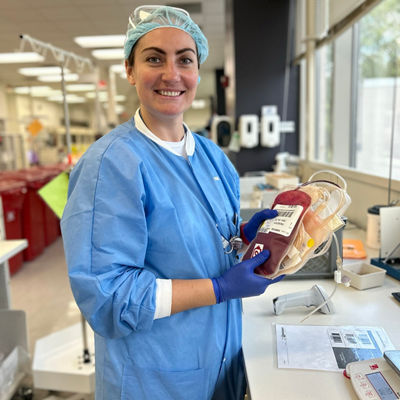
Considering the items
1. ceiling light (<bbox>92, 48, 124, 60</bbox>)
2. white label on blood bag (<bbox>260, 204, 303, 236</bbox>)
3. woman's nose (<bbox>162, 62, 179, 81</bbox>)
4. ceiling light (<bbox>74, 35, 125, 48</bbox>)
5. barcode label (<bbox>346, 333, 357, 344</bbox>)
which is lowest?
barcode label (<bbox>346, 333, 357, 344</bbox>)

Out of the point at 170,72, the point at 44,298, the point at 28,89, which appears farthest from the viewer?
the point at 28,89

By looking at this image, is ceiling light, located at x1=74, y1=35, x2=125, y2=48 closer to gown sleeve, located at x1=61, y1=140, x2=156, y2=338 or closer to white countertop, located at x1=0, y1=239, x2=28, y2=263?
white countertop, located at x1=0, y1=239, x2=28, y2=263

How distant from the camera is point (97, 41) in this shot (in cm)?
620

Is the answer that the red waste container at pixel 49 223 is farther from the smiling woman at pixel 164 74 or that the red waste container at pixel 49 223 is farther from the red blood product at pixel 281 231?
the red blood product at pixel 281 231

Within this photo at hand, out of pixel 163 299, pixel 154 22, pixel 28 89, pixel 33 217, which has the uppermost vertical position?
pixel 28 89

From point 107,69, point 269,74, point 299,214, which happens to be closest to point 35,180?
point 269,74

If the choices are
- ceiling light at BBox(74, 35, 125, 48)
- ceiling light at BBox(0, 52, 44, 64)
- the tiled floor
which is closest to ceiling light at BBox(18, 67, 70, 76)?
ceiling light at BBox(0, 52, 44, 64)

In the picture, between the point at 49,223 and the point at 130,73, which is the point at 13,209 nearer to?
the point at 49,223

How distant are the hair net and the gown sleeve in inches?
13.8

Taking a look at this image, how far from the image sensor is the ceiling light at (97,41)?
5.96 metres

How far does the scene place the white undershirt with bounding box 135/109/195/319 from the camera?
83cm

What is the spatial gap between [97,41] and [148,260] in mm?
6248

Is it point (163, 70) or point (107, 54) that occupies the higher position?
point (107, 54)

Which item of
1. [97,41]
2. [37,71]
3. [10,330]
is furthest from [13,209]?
[37,71]
